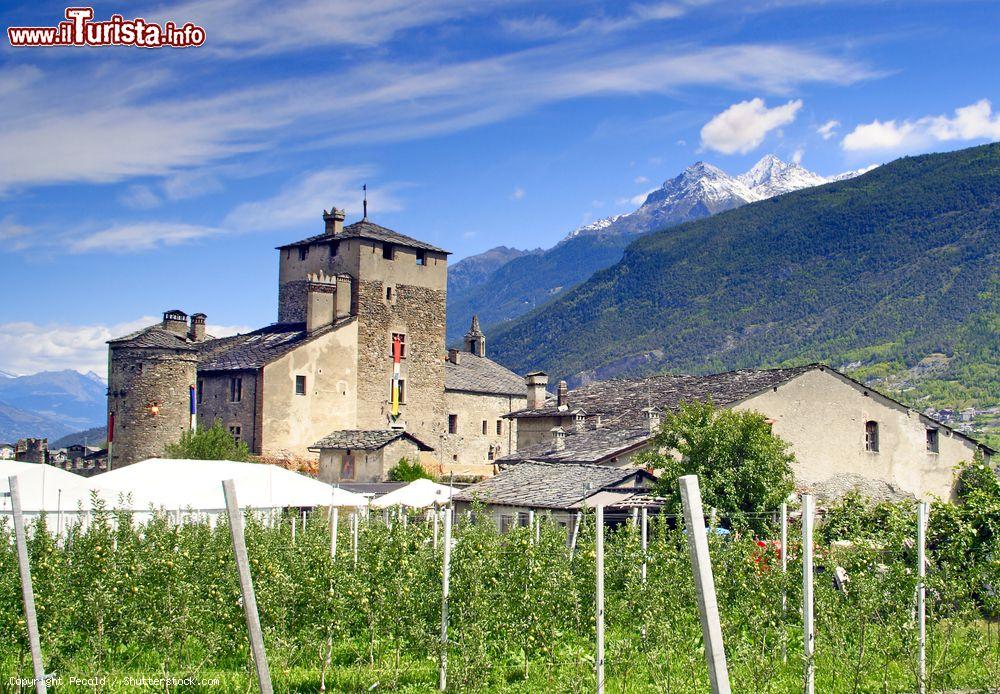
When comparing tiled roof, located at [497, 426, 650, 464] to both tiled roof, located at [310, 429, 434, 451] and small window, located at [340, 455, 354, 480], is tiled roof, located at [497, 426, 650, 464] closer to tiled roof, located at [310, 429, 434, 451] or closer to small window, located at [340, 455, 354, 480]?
tiled roof, located at [310, 429, 434, 451]

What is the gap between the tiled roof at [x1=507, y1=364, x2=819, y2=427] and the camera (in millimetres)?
35250

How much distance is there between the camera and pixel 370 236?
57000mm

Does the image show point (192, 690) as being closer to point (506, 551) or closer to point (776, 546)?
point (506, 551)

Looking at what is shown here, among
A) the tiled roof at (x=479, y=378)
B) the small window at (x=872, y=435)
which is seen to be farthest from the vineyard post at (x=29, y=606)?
the tiled roof at (x=479, y=378)

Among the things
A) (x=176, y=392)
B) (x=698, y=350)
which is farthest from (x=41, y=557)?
(x=698, y=350)

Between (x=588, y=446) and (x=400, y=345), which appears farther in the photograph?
(x=400, y=345)

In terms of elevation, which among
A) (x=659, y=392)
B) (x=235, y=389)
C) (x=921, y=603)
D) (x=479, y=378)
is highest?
(x=479, y=378)

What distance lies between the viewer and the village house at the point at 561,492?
27.5 metres

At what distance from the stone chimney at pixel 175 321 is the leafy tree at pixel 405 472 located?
67.6 feet

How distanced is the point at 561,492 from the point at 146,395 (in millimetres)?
25888

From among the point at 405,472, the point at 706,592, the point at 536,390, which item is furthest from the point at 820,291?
the point at 706,592

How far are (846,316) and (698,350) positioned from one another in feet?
66.9

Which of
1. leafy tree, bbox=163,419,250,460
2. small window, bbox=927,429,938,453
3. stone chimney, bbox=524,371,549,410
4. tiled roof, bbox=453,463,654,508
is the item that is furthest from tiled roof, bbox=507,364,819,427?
leafy tree, bbox=163,419,250,460

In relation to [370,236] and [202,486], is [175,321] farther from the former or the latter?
[202,486]
